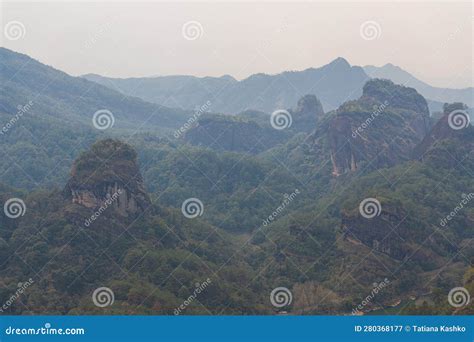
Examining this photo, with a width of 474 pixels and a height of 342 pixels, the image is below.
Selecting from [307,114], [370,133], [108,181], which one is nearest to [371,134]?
[370,133]

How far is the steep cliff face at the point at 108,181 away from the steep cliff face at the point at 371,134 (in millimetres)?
48220

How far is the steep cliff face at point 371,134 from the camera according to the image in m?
96.4

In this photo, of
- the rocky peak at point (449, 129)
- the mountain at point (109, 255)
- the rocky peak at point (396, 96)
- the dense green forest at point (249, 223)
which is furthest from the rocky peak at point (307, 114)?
the mountain at point (109, 255)

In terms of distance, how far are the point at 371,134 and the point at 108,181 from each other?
55300 mm

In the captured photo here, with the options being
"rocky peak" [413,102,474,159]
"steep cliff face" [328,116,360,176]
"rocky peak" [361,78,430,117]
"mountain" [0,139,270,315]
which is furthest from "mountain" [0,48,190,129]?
"rocky peak" [413,102,474,159]

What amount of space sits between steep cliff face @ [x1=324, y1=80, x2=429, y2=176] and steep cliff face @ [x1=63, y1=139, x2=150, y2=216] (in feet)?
158

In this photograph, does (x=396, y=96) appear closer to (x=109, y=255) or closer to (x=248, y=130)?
(x=248, y=130)

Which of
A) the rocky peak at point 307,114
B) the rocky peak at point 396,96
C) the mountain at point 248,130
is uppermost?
the rocky peak at point 396,96

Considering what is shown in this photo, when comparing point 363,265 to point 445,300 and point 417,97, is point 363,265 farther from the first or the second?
point 417,97

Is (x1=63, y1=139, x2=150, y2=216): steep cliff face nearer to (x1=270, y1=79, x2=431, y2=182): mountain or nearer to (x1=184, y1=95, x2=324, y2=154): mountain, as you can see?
(x1=270, y1=79, x2=431, y2=182): mountain

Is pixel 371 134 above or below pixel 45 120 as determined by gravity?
above

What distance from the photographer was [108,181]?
54.9m

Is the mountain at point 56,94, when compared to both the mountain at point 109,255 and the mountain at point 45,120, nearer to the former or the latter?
the mountain at point 45,120

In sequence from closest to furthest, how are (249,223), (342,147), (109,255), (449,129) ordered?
(109,255), (249,223), (449,129), (342,147)
